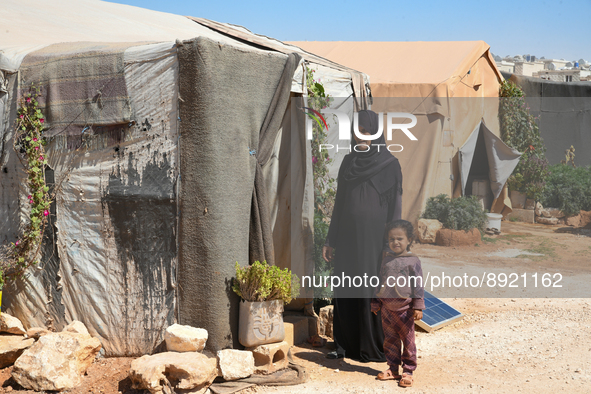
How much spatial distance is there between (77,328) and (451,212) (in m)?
6.99

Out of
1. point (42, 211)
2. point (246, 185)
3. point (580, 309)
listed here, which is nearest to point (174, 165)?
point (246, 185)

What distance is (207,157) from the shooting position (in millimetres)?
3664

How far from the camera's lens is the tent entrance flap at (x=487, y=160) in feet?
32.7

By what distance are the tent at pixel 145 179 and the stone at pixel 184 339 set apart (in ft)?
0.39

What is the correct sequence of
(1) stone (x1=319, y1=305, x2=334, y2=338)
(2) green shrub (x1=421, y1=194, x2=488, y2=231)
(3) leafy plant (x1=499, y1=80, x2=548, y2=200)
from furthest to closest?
1. (3) leafy plant (x1=499, y1=80, x2=548, y2=200)
2. (2) green shrub (x1=421, y1=194, x2=488, y2=231)
3. (1) stone (x1=319, y1=305, x2=334, y2=338)

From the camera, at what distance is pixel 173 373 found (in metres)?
3.45

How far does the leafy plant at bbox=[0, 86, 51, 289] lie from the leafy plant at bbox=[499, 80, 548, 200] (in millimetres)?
9343

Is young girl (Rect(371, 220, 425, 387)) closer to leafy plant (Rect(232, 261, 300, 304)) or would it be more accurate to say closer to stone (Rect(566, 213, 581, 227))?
leafy plant (Rect(232, 261, 300, 304))

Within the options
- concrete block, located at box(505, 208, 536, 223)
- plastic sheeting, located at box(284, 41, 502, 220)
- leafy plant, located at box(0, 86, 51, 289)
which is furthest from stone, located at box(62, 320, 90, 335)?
concrete block, located at box(505, 208, 536, 223)

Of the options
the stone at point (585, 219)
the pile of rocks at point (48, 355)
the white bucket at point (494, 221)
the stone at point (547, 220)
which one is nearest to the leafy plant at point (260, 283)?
the pile of rocks at point (48, 355)

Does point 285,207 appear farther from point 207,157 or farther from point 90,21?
point 90,21

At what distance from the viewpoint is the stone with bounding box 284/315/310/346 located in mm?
4566

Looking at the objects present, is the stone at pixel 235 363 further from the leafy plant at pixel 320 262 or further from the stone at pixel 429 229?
the stone at pixel 429 229

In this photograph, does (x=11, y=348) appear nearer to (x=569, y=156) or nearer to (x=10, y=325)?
(x=10, y=325)
